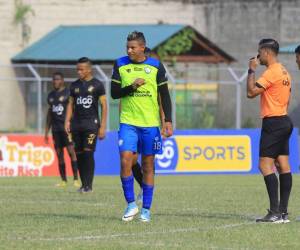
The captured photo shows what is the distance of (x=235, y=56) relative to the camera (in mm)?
40781

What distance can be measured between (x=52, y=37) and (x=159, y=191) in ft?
70.0

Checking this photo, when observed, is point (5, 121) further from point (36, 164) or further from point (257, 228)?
point (257, 228)

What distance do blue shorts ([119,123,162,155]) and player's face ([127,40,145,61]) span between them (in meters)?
0.77

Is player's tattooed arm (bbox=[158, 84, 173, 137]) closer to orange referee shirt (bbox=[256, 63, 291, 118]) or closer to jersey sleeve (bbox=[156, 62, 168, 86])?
jersey sleeve (bbox=[156, 62, 168, 86])

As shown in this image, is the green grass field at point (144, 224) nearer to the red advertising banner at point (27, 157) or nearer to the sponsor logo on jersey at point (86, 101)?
the sponsor logo on jersey at point (86, 101)

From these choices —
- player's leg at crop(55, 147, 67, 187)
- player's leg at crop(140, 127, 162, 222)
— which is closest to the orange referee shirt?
player's leg at crop(140, 127, 162, 222)

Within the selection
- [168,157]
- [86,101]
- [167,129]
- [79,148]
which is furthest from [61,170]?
[167,129]

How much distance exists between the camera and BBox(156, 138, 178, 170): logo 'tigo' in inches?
1025

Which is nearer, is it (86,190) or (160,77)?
(160,77)

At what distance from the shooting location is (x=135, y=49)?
12.0 m

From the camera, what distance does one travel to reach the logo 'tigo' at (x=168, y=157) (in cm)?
2605

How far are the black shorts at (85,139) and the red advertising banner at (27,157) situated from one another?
8.14m

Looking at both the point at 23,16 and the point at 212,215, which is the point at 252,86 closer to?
the point at 212,215

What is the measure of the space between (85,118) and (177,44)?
20.8m
